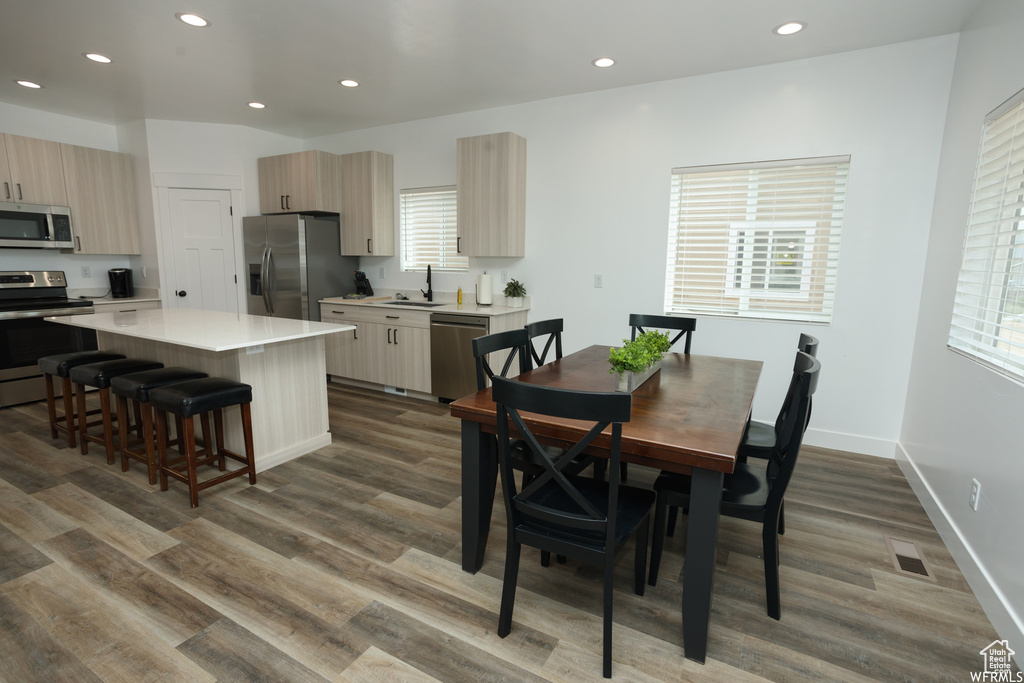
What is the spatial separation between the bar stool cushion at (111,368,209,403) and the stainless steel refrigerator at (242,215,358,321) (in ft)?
6.60

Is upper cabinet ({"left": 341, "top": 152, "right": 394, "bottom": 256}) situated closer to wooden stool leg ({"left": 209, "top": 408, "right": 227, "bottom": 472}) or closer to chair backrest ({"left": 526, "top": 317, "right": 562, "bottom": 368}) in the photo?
wooden stool leg ({"left": 209, "top": 408, "right": 227, "bottom": 472})

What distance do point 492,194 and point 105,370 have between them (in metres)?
3.11

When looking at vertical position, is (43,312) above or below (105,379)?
above

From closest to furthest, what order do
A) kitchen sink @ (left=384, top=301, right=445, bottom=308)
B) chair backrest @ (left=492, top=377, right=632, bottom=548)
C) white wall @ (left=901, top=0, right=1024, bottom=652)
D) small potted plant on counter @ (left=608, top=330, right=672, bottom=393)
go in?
chair backrest @ (left=492, top=377, right=632, bottom=548)
white wall @ (left=901, top=0, right=1024, bottom=652)
small potted plant on counter @ (left=608, top=330, right=672, bottom=393)
kitchen sink @ (left=384, top=301, right=445, bottom=308)

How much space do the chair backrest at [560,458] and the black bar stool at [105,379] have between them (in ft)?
9.43

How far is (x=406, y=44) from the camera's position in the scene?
327cm

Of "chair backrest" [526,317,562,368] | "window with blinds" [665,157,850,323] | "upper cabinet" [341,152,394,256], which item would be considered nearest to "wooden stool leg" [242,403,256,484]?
"chair backrest" [526,317,562,368]

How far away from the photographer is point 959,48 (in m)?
2.98

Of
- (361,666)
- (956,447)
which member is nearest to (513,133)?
(956,447)

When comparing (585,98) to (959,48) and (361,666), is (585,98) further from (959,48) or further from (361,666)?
(361,666)

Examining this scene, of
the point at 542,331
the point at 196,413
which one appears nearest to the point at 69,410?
the point at 196,413

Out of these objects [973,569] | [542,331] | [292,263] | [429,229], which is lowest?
[973,569]

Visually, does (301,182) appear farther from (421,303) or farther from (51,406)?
(51,406)

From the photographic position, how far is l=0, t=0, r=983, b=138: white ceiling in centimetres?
278
